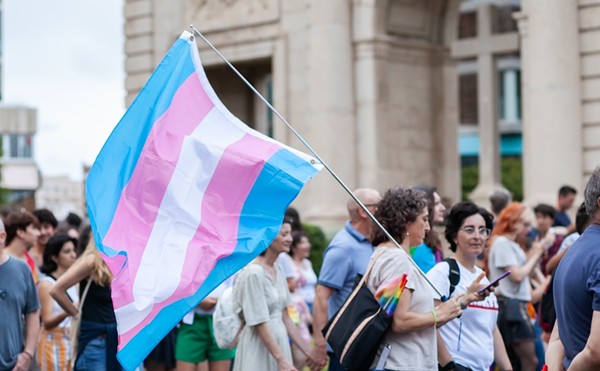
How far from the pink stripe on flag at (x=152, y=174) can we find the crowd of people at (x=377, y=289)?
1285 millimetres

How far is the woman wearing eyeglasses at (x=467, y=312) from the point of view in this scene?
29.4 ft

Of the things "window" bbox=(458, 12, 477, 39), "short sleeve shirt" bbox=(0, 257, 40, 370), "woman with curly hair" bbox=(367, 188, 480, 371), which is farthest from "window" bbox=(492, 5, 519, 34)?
"woman with curly hair" bbox=(367, 188, 480, 371)

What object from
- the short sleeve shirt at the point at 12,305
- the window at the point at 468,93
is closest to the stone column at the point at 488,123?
the short sleeve shirt at the point at 12,305

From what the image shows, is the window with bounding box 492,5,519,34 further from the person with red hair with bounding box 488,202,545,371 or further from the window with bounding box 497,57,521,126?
the person with red hair with bounding box 488,202,545,371

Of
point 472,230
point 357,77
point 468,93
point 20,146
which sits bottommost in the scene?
point 472,230

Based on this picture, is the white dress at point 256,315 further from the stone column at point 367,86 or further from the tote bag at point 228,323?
the stone column at point 367,86

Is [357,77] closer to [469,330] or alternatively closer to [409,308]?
[469,330]

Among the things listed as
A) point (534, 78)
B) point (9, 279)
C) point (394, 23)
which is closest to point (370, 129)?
point (394, 23)

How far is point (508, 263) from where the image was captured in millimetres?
12500

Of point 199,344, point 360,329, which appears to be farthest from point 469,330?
point 199,344

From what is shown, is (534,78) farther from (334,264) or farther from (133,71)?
(334,264)

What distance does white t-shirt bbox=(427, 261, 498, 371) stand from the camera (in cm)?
902

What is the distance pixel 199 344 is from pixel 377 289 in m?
3.90

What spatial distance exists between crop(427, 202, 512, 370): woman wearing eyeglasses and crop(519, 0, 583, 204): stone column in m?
12.6
